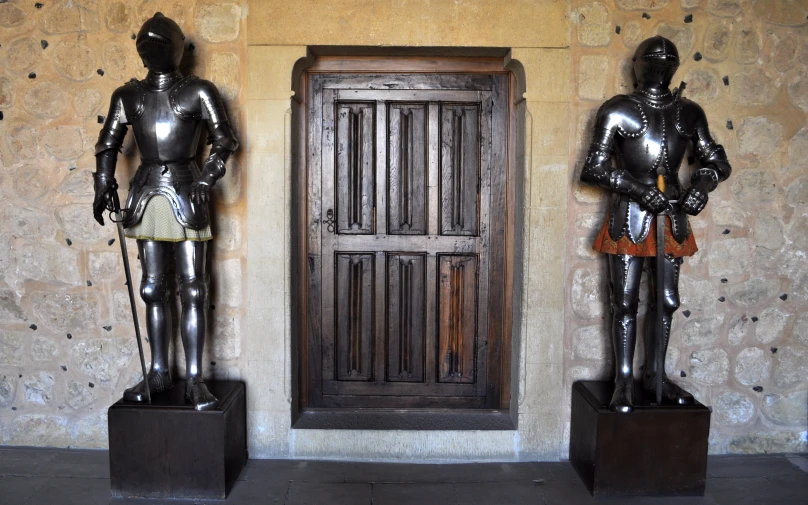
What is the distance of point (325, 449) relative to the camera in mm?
3010

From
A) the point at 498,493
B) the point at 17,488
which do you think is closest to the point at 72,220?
the point at 17,488

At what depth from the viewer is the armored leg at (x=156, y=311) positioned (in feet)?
8.69

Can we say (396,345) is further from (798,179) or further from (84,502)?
(798,179)

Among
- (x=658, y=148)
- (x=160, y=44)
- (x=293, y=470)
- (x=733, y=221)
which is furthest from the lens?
(x=733, y=221)

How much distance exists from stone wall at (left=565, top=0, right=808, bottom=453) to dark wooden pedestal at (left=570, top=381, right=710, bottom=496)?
45 cm

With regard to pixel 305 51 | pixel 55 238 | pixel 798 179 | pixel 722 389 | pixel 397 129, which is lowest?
pixel 722 389

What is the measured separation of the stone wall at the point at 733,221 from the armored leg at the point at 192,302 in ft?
5.49

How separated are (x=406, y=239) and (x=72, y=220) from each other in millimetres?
1602

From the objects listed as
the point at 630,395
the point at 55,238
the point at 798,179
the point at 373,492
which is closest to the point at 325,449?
the point at 373,492

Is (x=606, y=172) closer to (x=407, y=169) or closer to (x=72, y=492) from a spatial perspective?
(x=407, y=169)

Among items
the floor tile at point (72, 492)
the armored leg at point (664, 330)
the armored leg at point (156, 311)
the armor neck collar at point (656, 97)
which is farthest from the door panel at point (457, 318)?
the floor tile at point (72, 492)

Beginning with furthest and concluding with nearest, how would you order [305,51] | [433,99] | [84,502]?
[433,99] < [305,51] < [84,502]

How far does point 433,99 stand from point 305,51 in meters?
0.66

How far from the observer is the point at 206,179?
8.25ft
